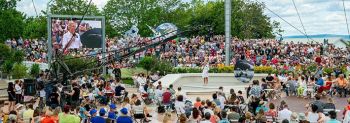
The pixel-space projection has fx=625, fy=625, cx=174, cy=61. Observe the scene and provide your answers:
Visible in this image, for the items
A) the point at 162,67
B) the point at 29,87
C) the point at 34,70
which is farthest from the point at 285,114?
the point at 162,67

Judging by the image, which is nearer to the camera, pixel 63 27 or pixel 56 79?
pixel 56 79

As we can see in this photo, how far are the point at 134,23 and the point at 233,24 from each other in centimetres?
1683

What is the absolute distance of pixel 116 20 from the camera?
91.0 meters

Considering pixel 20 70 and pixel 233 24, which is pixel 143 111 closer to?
pixel 20 70

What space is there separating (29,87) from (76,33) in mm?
13961

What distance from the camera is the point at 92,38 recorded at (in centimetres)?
4159

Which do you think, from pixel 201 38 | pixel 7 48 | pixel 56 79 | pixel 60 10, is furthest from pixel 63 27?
pixel 60 10

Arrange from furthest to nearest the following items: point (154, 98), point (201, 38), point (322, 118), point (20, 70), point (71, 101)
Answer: point (201, 38) < point (20, 70) < point (154, 98) < point (71, 101) < point (322, 118)

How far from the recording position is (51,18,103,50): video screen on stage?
130 feet

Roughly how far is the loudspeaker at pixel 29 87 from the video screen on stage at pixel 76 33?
11.9 m

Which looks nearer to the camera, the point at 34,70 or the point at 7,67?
the point at 34,70

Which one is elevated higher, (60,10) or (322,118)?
(60,10)

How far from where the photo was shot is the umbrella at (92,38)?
135ft

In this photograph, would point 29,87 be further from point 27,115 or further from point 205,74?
point 205,74
